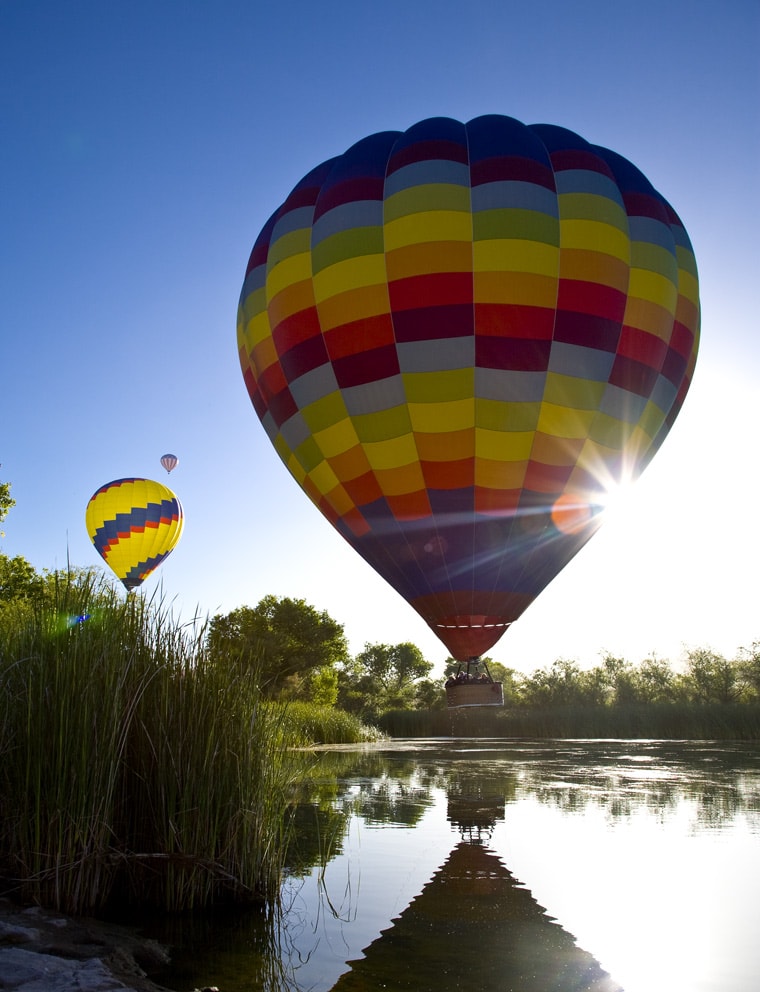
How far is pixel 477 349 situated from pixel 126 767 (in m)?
6.67

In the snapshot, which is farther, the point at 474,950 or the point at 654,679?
the point at 654,679

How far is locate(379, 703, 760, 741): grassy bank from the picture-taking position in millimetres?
22544

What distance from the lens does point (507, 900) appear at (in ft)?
15.8

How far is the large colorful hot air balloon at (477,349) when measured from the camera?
9.66 meters

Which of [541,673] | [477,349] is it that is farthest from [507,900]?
[541,673]

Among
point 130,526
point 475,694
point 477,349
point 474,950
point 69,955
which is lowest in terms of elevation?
point 474,950

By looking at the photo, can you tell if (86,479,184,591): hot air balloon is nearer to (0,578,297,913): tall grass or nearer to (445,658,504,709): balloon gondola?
(445,658,504,709): balloon gondola

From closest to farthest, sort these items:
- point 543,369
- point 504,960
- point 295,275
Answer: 1. point 504,960
2. point 543,369
3. point 295,275

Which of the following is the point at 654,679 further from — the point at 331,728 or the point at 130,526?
the point at 130,526

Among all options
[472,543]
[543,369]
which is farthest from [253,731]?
[543,369]

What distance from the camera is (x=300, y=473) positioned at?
11766mm

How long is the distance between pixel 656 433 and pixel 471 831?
6587 millimetres

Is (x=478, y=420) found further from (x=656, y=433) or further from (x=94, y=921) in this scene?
(x=94, y=921)

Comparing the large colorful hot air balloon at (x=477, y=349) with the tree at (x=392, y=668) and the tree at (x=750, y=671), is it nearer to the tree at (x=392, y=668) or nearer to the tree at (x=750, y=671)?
the tree at (x=750, y=671)
